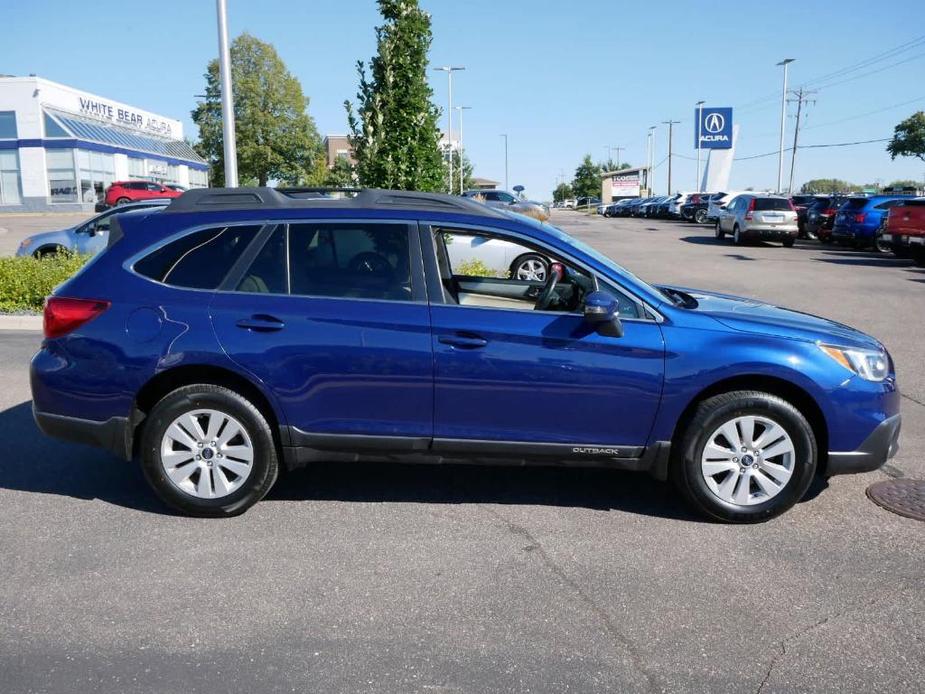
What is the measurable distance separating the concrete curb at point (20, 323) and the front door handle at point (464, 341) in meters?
8.34

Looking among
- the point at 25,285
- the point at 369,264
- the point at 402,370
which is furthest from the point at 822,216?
the point at 402,370

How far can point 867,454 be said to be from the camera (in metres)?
4.68

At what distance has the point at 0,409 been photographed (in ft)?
23.0

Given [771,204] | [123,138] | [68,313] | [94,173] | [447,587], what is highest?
[123,138]

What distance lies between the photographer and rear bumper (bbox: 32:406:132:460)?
186 inches

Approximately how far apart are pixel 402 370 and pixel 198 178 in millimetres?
71164

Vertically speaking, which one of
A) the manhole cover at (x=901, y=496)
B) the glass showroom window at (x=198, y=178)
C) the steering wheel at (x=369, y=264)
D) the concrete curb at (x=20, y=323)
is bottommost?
the manhole cover at (x=901, y=496)

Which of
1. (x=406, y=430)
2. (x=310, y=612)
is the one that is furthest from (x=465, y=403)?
(x=310, y=612)

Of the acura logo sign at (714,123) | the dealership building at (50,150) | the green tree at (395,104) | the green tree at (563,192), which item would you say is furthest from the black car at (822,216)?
the green tree at (563,192)

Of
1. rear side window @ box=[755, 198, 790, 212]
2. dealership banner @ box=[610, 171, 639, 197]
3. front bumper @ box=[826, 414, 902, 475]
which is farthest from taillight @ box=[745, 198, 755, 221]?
dealership banner @ box=[610, 171, 639, 197]

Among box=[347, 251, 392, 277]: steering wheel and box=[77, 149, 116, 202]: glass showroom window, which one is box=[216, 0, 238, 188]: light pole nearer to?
box=[347, 251, 392, 277]: steering wheel

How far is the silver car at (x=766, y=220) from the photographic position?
27344 millimetres

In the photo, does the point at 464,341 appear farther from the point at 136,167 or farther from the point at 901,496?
the point at 136,167

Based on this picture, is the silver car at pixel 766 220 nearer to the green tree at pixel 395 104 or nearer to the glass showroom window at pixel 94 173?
the green tree at pixel 395 104
